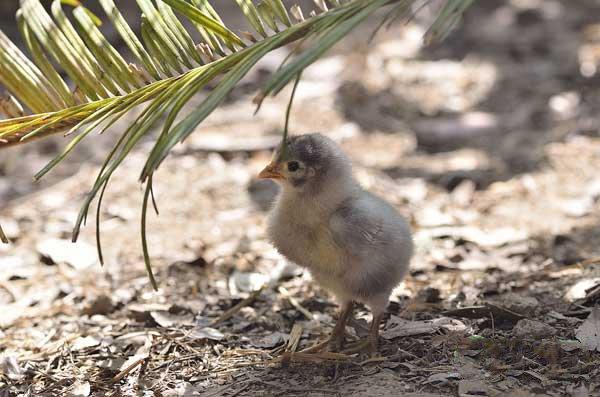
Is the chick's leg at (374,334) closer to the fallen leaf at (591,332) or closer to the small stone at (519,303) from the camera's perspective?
the small stone at (519,303)

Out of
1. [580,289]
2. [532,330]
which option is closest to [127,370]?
[532,330]

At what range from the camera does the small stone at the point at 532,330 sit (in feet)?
10.3

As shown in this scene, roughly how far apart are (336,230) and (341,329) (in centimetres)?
48

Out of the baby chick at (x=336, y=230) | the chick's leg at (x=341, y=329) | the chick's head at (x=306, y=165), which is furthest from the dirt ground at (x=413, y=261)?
the chick's head at (x=306, y=165)

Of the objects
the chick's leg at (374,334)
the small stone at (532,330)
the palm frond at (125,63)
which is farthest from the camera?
the chick's leg at (374,334)

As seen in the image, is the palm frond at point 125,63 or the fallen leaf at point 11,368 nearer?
the palm frond at point 125,63

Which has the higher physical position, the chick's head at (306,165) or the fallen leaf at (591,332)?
the chick's head at (306,165)

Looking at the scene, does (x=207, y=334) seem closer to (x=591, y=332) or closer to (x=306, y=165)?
(x=306, y=165)

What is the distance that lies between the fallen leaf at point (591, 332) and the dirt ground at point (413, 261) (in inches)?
0.5

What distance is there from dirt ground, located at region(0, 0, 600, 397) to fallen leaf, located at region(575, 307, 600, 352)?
1cm

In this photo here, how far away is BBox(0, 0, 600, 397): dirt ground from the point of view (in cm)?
312

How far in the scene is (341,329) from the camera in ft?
11.2

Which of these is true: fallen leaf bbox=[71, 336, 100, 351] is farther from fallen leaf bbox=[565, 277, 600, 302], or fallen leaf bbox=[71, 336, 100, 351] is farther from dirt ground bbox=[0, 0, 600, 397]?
fallen leaf bbox=[565, 277, 600, 302]

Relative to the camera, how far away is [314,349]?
3.33m
